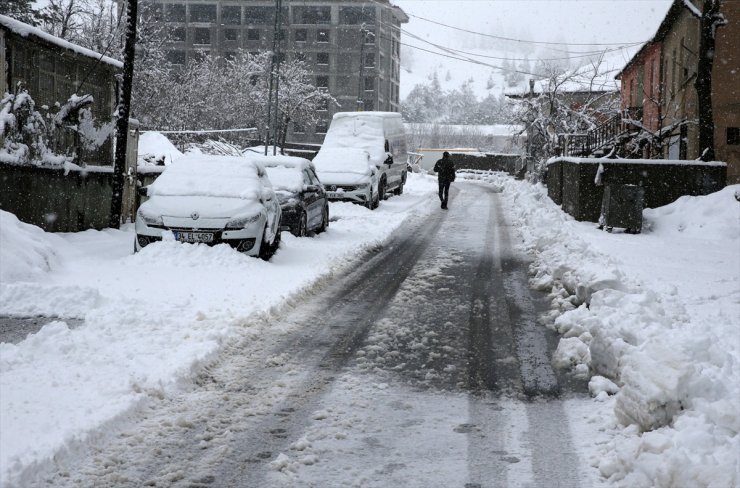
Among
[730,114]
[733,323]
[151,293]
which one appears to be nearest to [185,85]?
[730,114]

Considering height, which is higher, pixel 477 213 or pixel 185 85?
pixel 185 85

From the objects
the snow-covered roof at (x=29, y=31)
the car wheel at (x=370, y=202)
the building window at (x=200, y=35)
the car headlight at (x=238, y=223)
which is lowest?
→ the car headlight at (x=238, y=223)

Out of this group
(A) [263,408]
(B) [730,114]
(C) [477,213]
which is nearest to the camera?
(A) [263,408]

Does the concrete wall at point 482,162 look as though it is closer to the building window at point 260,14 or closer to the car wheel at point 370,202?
the building window at point 260,14

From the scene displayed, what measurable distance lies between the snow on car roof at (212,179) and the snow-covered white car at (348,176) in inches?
343

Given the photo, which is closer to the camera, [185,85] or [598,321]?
[598,321]

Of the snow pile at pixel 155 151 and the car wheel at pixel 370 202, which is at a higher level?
the snow pile at pixel 155 151

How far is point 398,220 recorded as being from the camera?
65.4ft

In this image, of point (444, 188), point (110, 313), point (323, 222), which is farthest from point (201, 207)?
point (444, 188)

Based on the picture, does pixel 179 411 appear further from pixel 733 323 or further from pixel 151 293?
pixel 733 323

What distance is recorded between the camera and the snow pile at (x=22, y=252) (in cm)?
928

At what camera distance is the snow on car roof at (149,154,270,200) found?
11812 mm

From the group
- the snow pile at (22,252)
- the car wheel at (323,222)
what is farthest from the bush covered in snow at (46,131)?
the car wheel at (323,222)

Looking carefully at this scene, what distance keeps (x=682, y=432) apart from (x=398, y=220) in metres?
16.1
